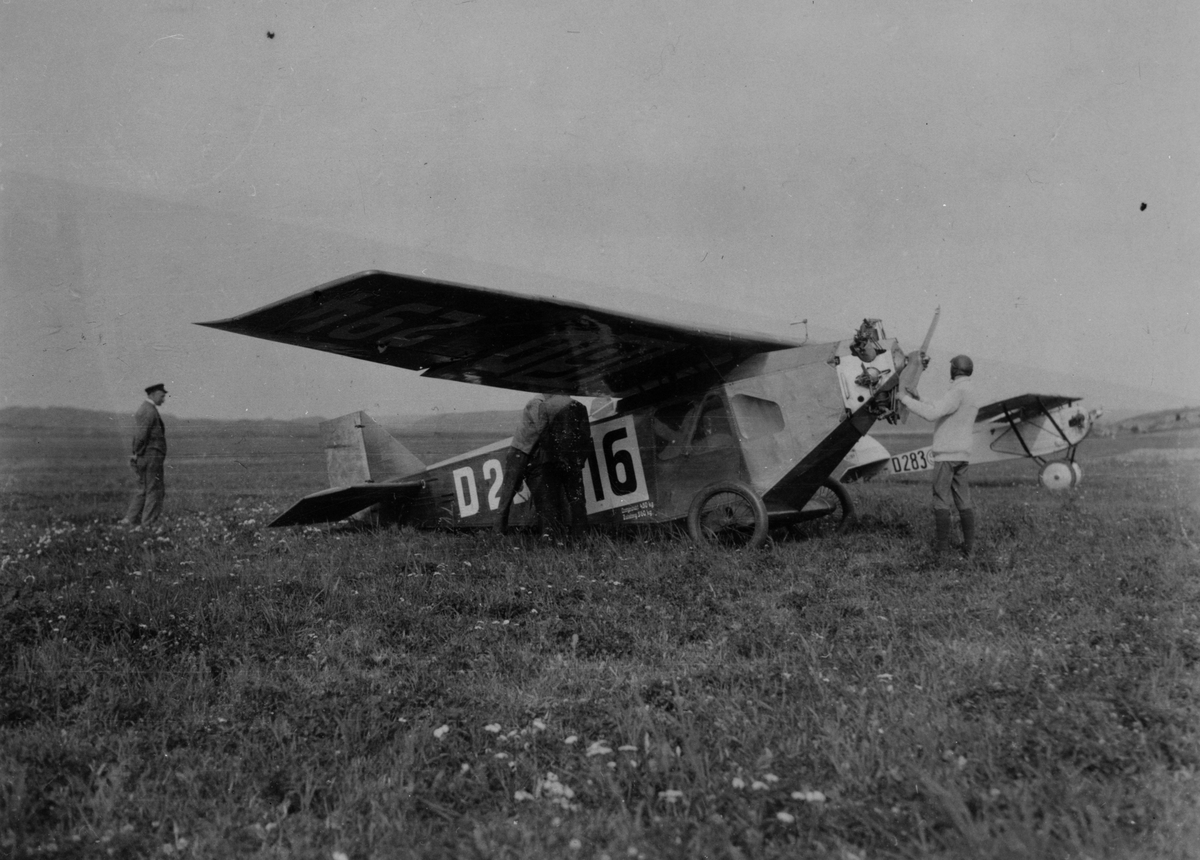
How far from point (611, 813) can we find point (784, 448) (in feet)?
16.5

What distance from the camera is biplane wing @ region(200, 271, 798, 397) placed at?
18.1 feet

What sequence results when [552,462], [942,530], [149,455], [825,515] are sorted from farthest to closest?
[149,455], [825,515], [552,462], [942,530]

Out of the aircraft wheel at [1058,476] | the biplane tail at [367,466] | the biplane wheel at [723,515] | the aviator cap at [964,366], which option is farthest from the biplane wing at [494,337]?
the aircraft wheel at [1058,476]

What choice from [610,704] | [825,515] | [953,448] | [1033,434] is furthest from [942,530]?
[1033,434]

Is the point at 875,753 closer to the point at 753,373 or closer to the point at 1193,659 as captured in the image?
the point at 1193,659

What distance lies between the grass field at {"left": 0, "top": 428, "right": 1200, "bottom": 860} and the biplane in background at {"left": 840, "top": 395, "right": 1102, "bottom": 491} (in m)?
8.92

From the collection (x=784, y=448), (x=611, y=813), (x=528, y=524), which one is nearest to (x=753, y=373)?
(x=784, y=448)

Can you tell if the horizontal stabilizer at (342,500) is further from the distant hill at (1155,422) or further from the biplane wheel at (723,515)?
the distant hill at (1155,422)

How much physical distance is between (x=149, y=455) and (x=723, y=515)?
26.1 ft

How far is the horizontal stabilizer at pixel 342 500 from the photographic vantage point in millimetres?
8672

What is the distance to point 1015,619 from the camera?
4605 millimetres

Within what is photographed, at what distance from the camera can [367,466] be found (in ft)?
33.7

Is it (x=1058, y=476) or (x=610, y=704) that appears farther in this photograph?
(x=1058, y=476)

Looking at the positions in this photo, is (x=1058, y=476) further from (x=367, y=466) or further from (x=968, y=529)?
(x=367, y=466)
